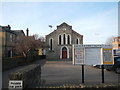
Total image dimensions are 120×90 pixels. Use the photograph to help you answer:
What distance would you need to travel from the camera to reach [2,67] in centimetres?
1606

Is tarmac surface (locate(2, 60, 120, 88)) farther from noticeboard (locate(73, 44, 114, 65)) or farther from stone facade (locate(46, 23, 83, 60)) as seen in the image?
stone facade (locate(46, 23, 83, 60))

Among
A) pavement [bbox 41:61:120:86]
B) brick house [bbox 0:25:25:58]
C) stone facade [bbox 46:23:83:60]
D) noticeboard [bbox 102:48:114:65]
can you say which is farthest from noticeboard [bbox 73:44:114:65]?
stone facade [bbox 46:23:83:60]

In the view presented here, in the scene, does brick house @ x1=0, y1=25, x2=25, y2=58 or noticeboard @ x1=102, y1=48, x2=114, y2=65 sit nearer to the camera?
noticeboard @ x1=102, y1=48, x2=114, y2=65

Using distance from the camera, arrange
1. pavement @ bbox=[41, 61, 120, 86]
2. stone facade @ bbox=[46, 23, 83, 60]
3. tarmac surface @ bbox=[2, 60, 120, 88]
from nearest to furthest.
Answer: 1. tarmac surface @ bbox=[2, 60, 120, 88]
2. pavement @ bbox=[41, 61, 120, 86]
3. stone facade @ bbox=[46, 23, 83, 60]

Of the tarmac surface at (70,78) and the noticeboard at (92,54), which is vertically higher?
the noticeboard at (92,54)

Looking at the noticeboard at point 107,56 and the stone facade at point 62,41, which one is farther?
the stone facade at point 62,41

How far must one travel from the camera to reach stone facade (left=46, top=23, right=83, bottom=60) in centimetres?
4094

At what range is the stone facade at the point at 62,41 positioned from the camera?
4094 cm

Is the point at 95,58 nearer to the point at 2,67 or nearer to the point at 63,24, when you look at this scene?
the point at 2,67

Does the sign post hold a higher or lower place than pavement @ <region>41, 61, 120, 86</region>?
higher

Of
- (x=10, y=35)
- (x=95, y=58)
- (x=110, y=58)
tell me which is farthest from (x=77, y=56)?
(x=10, y=35)

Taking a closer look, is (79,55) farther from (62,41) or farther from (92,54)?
(62,41)

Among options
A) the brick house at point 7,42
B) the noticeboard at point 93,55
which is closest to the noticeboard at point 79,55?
the noticeboard at point 93,55

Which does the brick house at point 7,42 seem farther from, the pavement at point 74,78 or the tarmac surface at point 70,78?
the pavement at point 74,78
